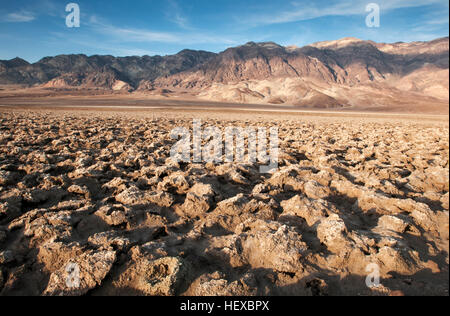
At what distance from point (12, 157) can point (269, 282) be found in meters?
5.25

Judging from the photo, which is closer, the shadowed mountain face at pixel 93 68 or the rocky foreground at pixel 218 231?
the rocky foreground at pixel 218 231

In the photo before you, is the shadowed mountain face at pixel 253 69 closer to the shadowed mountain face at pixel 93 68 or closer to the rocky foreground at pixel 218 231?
the shadowed mountain face at pixel 93 68

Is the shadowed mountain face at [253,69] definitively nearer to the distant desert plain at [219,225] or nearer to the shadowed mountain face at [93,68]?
the shadowed mountain face at [93,68]

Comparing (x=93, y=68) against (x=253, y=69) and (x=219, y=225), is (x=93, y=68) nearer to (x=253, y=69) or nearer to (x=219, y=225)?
(x=253, y=69)

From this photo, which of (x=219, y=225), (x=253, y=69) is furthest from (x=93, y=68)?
(x=219, y=225)

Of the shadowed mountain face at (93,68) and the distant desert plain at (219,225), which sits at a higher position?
the shadowed mountain face at (93,68)

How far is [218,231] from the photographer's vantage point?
98.1 inches

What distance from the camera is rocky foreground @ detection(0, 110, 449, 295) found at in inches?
68.9

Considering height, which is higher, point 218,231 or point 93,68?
point 93,68

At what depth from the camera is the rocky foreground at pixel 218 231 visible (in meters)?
1.75

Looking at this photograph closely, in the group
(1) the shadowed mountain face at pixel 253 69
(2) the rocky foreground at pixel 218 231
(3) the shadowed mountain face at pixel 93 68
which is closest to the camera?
(2) the rocky foreground at pixel 218 231

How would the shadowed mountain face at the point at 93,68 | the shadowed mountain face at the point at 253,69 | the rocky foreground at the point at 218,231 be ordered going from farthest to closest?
the shadowed mountain face at the point at 93,68 < the shadowed mountain face at the point at 253,69 < the rocky foreground at the point at 218,231

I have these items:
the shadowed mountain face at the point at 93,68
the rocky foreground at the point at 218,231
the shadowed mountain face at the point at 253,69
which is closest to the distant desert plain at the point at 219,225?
the rocky foreground at the point at 218,231
